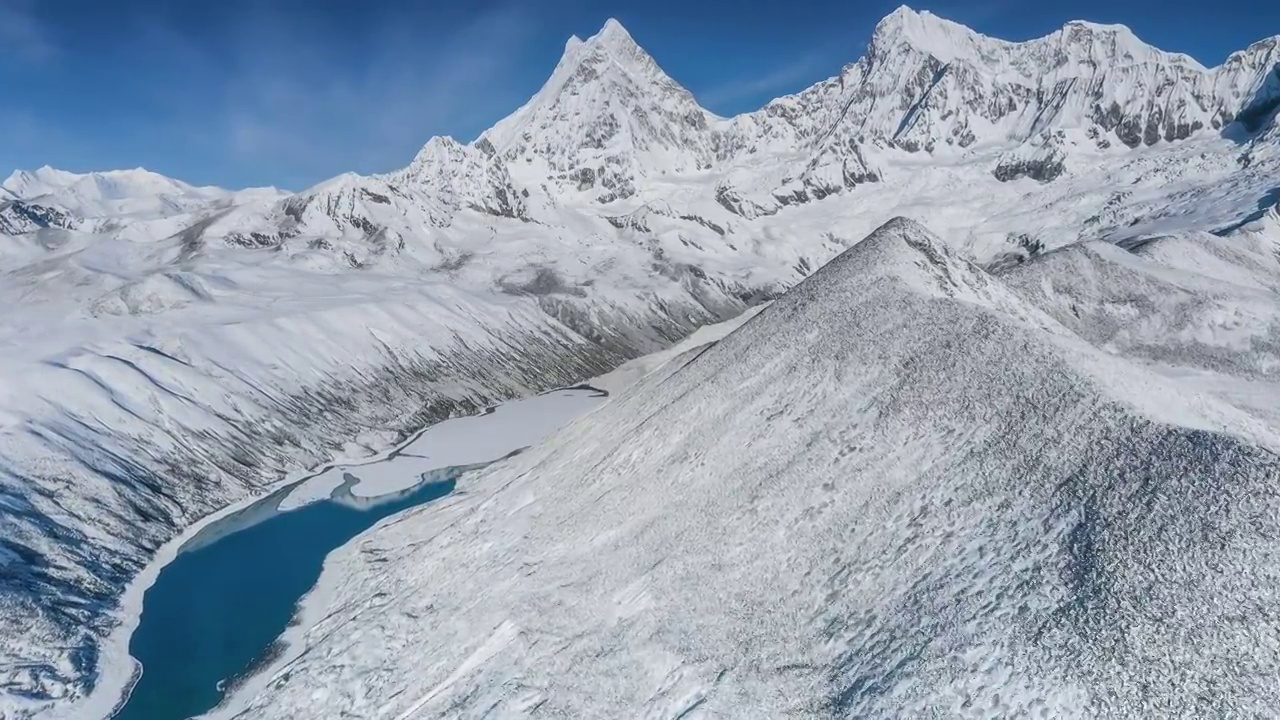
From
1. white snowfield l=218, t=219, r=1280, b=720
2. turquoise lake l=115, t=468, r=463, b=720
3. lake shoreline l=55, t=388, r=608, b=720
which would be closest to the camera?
white snowfield l=218, t=219, r=1280, b=720

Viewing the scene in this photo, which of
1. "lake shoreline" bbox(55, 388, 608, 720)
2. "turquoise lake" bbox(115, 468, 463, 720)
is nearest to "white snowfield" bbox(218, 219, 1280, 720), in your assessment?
"turquoise lake" bbox(115, 468, 463, 720)

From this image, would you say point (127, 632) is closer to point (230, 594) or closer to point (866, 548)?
point (230, 594)

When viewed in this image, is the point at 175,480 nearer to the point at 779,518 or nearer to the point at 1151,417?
the point at 779,518

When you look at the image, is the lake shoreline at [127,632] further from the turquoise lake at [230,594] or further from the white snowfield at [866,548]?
the white snowfield at [866,548]

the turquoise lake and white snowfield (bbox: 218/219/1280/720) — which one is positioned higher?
the turquoise lake

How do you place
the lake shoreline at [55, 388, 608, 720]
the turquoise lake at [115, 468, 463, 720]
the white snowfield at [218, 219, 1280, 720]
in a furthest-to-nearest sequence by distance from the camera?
the turquoise lake at [115, 468, 463, 720] → the lake shoreline at [55, 388, 608, 720] → the white snowfield at [218, 219, 1280, 720]

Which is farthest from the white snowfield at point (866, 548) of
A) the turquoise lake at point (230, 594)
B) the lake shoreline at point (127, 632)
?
the lake shoreline at point (127, 632)

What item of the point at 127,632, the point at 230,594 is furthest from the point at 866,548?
the point at 127,632

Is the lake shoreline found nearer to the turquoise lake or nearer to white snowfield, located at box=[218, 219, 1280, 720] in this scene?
the turquoise lake
